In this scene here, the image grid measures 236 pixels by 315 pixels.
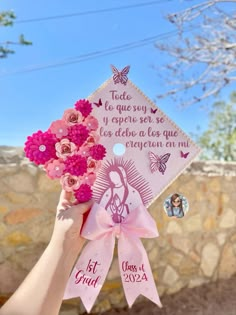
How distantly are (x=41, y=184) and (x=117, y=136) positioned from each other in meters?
1.48

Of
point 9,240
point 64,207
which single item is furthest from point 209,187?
point 64,207

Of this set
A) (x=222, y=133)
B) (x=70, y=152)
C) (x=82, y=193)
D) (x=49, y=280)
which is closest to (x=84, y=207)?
(x=82, y=193)

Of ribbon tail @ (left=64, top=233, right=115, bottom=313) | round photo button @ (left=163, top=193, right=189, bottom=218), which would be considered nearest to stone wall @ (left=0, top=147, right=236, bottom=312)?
round photo button @ (left=163, top=193, right=189, bottom=218)

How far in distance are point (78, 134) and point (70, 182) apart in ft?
0.39

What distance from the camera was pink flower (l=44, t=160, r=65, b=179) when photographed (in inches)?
42.8

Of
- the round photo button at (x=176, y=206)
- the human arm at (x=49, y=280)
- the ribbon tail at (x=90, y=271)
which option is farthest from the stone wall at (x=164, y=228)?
the human arm at (x=49, y=280)

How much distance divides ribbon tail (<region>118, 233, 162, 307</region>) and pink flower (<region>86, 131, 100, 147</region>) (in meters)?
0.25

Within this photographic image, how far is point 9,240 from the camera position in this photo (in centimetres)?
256

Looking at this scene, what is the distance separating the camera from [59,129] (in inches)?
43.4

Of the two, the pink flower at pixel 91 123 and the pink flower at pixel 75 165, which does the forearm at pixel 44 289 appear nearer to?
the pink flower at pixel 75 165

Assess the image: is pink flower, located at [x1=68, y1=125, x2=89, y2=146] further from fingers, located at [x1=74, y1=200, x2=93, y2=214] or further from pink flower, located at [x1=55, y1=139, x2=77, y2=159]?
fingers, located at [x1=74, y1=200, x2=93, y2=214]

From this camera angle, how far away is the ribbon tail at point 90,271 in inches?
46.4

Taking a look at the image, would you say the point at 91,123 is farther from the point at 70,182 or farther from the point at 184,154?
the point at 184,154

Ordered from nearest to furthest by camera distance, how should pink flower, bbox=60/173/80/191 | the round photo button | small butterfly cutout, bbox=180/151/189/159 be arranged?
pink flower, bbox=60/173/80/191, small butterfly cutout, bbox=180/151/189/159, the round photo button
